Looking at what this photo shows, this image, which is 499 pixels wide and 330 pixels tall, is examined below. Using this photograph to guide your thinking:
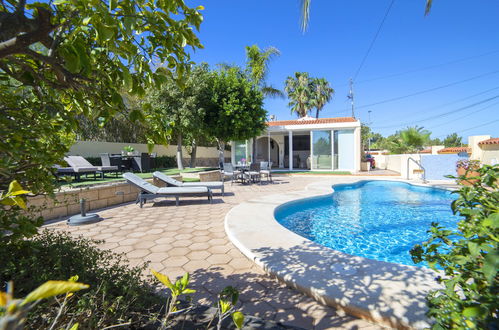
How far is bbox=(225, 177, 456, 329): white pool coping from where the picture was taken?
2.21 meters

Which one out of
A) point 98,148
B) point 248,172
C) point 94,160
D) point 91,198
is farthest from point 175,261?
point 98,148

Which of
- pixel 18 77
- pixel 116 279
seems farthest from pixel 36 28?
pixel 116 279

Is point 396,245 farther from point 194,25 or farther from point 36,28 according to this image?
point 36,28

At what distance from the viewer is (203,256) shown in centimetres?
368

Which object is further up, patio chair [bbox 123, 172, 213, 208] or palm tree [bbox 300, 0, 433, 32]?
palm tree [bbox 300, 0, 433, 32]

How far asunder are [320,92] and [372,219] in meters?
26.0

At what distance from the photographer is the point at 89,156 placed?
14359 mm

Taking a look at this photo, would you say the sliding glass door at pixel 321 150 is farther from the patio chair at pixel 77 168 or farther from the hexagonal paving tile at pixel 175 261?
the hexagonal paving tile at pixel 175 261

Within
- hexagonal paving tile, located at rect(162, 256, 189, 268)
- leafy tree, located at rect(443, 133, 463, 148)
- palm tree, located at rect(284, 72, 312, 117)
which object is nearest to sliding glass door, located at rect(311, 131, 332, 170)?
palm tree, located at rect(284, 72, 312, 117)

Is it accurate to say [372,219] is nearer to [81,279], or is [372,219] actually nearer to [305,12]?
[305,12]

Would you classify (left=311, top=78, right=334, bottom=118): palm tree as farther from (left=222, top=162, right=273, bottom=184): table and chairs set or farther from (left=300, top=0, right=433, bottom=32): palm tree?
(left=300, top=0, right=433, bottom=32): palm tree

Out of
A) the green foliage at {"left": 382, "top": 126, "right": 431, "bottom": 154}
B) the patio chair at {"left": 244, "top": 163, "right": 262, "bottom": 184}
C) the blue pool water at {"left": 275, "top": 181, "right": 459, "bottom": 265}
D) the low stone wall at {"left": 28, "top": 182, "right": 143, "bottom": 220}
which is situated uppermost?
the green foliage at {"left": 382, "top": 126, "right": 431, "bottom": 154}

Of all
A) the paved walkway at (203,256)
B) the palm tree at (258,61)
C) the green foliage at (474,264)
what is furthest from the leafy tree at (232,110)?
the green foliage at (474,264)

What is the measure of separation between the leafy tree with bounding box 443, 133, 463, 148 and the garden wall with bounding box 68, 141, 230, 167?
6099 centimetres
